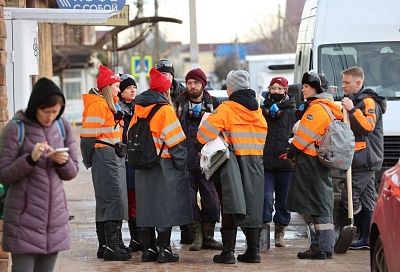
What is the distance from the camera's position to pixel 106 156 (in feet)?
32.3

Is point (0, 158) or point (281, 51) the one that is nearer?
point (0, 158)

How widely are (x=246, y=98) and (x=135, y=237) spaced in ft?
6.85

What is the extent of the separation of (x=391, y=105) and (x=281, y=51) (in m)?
53.6

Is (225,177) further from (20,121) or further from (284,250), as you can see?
(20,121)

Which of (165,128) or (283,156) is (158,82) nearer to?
(165,128)

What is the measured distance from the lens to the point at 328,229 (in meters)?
9.97

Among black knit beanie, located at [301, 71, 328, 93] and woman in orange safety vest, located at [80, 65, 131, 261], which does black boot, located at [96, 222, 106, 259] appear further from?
black knit beanie, located at [301, 71, 328, 93]

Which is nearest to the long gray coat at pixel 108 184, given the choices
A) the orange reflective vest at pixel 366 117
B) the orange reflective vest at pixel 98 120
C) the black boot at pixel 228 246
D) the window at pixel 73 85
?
the orange reflective vest at pixel 98 120

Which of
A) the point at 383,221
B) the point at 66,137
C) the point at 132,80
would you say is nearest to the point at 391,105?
the point at 132,80

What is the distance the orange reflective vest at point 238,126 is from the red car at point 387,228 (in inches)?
80.7

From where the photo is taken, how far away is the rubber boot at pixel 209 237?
35.2 feet

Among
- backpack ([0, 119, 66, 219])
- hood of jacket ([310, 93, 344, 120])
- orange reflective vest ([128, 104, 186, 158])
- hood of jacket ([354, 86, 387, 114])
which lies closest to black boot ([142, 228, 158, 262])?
orange reflective vest ([128, 104, 186, 158])

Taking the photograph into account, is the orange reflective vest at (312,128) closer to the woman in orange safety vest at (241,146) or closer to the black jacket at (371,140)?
the woman in orange safety vest at (241,146)

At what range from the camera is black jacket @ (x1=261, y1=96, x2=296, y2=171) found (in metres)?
10.8
